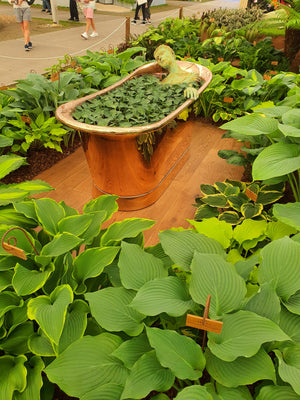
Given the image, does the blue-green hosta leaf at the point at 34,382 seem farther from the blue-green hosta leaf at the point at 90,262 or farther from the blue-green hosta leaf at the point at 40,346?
the blue-green hosta leaf at the point at 90,262

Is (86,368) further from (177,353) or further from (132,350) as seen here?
(177,353)

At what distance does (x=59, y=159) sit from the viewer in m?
2.56

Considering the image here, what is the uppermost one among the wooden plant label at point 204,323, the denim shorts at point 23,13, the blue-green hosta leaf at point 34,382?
the denim shorts at point 23,13

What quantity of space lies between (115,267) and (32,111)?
178 cm

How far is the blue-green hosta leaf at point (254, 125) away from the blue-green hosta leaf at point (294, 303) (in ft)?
2.75

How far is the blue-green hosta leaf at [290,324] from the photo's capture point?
0.79 m

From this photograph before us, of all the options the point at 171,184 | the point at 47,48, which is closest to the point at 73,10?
the point at 47,48

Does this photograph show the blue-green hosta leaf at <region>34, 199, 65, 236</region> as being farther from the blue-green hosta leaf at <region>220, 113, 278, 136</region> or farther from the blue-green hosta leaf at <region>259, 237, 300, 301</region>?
the blue-green hosta leaf at <region>220, 113, 278, 136</region>

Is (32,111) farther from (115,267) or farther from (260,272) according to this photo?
(260,272)

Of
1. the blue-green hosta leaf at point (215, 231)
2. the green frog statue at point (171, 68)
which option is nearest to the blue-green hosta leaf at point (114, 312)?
the blue-green hosta leaf at point (215, 231)

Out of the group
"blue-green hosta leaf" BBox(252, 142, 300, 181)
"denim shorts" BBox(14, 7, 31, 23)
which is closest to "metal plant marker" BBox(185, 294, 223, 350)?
"blue-green hosta leaf" BBox(252, 142, 300, 181)

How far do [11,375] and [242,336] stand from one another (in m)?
0.64

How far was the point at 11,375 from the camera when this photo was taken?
82cm

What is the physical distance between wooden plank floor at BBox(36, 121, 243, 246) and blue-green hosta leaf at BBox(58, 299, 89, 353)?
0.92m
